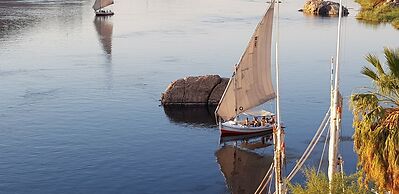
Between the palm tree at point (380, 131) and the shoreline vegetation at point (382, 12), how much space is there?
4914 inches

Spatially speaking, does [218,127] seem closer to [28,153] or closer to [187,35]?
[28,153]

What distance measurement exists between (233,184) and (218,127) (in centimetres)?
1807

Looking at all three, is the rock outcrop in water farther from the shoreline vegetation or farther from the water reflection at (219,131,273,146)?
the shoreline vegetation

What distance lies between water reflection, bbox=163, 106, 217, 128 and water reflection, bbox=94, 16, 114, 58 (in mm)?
36986

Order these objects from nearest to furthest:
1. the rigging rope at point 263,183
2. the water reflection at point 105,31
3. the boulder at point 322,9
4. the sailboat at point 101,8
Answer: the rigging rope at point 263,183 → the water reflection at point 105,31 → the sailboat at point 101,8 → the boulder at point 322,9

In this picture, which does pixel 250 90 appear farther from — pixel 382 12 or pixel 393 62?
pixel 382 12

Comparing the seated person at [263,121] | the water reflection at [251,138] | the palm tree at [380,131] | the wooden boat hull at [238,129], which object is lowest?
the water reflection at [251,138]

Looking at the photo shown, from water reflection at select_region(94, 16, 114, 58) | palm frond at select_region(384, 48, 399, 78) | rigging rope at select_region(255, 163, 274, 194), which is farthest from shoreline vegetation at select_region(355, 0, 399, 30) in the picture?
palm frond at select_region(384, 48, 399, 78)

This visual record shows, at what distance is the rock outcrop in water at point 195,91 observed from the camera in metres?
75.2

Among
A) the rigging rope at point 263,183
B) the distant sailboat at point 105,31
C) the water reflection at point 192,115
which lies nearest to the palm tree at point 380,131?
the rigging rope at point 263,183

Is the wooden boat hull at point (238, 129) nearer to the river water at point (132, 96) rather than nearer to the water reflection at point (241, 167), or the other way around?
the river water at point (132, 96)

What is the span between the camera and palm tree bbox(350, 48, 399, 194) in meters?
21.5

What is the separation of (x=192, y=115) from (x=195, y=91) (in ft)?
15.9

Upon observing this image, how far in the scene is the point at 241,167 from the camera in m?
55.3
